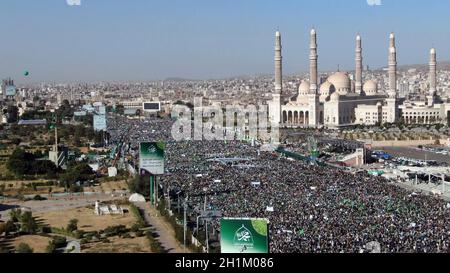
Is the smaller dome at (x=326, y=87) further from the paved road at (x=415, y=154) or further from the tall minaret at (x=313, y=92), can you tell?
the paved road at (x=415, y=154)

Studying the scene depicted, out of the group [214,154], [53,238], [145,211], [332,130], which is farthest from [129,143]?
[53,238]

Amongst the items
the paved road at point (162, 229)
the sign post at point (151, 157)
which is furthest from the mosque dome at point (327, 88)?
the sign post at point (151, 157)

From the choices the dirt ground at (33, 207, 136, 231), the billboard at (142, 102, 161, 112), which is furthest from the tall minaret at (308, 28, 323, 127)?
the dirt ground at (33, 207, 136, 231)

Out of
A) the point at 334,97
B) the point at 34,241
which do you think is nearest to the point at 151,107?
the point at 334,97

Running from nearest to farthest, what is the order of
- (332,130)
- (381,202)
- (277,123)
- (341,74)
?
(381,202)
(332,130)
(277,123)
(341,74)
